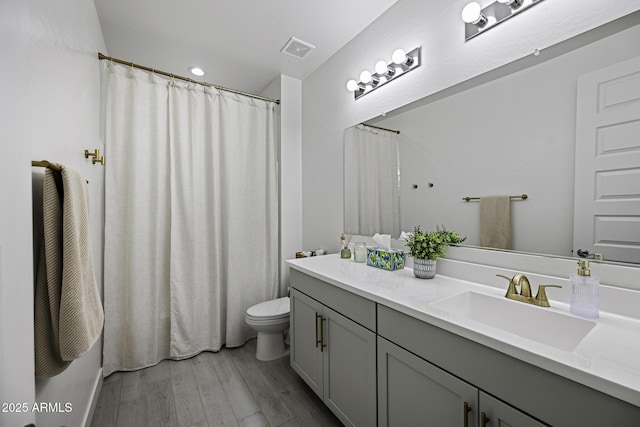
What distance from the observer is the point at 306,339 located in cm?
165

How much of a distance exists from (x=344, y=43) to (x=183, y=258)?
2147mm

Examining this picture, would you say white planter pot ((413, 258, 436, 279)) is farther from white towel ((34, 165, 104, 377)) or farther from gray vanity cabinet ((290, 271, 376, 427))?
white towel ((34, 165, 104, 377))

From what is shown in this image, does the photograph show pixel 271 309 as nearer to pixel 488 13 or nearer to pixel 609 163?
pixel 609 163

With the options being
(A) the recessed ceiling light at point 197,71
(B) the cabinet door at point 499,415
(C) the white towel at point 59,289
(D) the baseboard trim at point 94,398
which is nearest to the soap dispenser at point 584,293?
(B) the cabinet door at point 499,415

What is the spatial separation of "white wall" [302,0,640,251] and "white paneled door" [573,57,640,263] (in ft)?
0.78

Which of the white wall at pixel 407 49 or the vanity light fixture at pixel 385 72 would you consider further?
the vanity light fixture at pixel 385 72

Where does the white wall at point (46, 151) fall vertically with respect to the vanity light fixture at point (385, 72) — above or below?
below

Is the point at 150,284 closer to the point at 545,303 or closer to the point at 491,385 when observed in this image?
the point at 491,385

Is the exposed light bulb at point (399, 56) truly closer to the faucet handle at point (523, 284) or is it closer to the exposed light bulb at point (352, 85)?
the exposed light bulb at point (352, 85)

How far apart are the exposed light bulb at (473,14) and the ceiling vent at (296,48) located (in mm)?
1217

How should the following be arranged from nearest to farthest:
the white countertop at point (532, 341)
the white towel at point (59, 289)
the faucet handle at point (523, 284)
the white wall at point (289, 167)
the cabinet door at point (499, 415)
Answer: the white countertop at point (532, 341) < the cabinet door at point (499, 415) < the white towel at point (59, 289) < the faucet handle at point (523, 284) < the white wall at point (289, 167)

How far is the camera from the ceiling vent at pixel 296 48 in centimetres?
209

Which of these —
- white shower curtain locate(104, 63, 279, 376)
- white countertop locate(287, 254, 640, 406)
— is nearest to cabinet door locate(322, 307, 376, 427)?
white countertop locate(287, 254, 640, 406)

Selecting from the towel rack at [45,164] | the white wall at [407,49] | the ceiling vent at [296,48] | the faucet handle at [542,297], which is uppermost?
the ceiling vent at [296,48]
